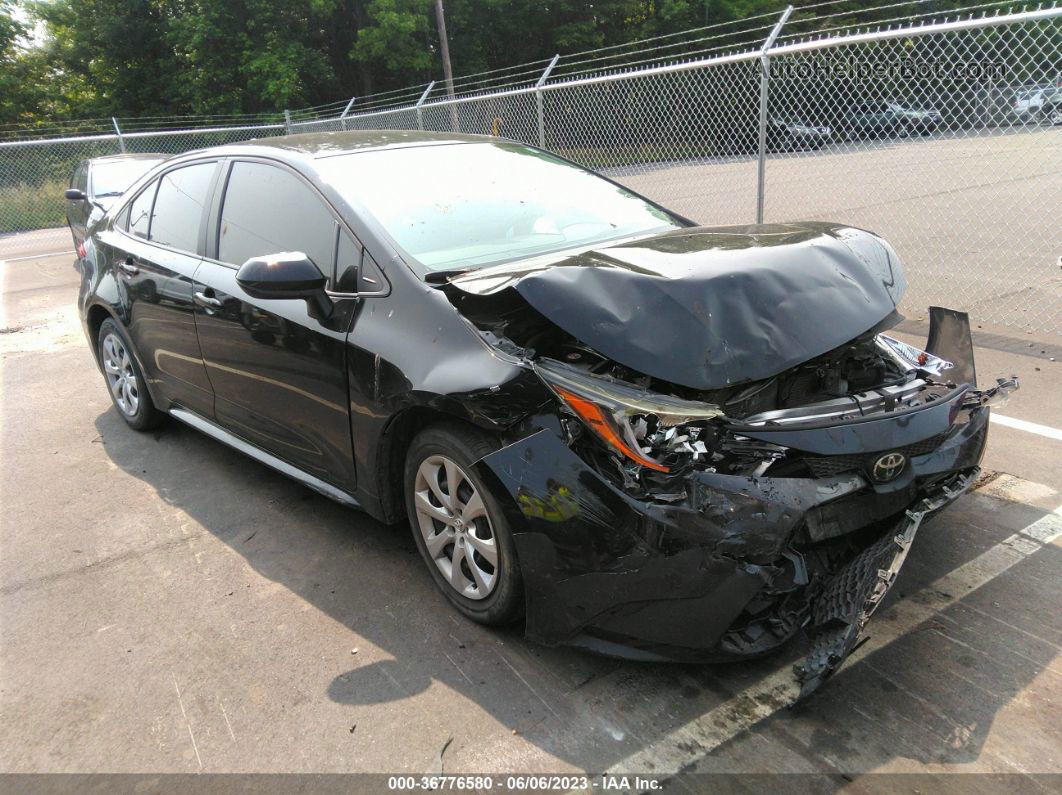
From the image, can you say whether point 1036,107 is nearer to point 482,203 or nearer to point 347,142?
point 482,203

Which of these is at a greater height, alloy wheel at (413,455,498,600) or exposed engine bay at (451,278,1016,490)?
exposed engine bay at (451,278,1016,490)

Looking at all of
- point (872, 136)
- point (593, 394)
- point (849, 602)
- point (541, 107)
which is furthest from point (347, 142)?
point (872, 136)

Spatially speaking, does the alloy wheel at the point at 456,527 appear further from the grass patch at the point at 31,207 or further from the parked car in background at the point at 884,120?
the grass patch at the point at 31,207

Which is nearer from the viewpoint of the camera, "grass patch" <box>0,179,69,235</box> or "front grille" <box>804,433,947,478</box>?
"front grille" <box>804,433,947,478</box>

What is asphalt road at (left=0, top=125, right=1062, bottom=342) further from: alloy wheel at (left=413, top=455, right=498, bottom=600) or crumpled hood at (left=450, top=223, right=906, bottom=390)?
alloy wheel at (left=413, top=455, right=498, bottom=600)

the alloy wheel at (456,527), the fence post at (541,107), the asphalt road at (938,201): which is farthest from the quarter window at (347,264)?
the fence post at (541,107)

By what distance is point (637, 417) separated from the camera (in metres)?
2.44

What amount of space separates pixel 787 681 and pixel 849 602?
0.40 m

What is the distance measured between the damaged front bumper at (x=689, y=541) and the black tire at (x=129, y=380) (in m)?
3.24

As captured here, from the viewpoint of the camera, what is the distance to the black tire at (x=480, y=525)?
2635 mm

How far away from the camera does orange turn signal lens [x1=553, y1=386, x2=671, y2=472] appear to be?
7.77 ft

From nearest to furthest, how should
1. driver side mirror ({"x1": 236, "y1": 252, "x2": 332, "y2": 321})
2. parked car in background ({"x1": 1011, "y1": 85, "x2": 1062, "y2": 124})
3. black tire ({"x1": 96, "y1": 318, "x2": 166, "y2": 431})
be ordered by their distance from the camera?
driver side mirror ({"x1": 236, "y1": 252, "x2": 332, "y2": 321}) → black tire ({"x1": 96, "y1": 318, "x2": 166, "y2": 431}) → parked car in background ({"x1": 1011, "y1": 85, "x2": 1062, "y2": 124})

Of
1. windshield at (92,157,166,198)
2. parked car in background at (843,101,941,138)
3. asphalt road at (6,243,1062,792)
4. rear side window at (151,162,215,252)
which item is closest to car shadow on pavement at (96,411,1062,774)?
asphalt road at (6,243,1062,792)

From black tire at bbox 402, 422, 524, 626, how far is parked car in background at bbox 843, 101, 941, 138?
6.97 meters
